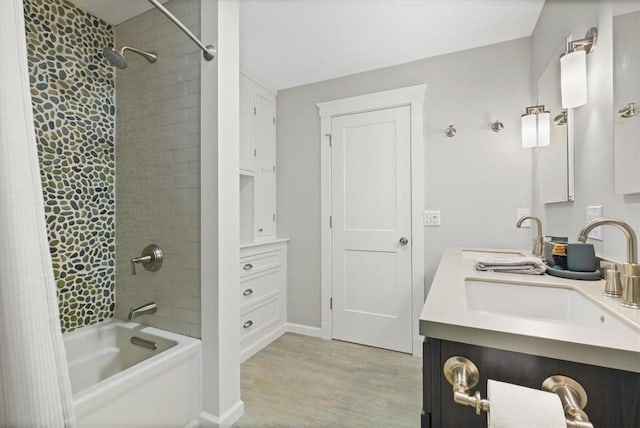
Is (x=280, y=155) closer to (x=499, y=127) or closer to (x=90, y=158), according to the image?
(x=90, y=158)

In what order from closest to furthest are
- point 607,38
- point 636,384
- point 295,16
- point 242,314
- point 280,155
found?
1. point 636,384
2. point 607,38
3. point 295,16
4. point 242,314
5. point 280,155

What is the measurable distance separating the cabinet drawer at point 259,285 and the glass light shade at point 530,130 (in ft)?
7.53

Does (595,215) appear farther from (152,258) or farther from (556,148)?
(152,258)

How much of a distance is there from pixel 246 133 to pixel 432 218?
72.1 inches

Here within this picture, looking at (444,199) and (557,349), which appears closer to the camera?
(557,349)

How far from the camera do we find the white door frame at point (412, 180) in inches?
92.7

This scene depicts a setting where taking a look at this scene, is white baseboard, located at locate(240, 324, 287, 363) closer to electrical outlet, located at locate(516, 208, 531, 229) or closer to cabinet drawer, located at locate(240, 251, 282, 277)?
cabinet drawer, located at locate(240, 251, 282, 277)

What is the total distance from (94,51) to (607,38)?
108 inches

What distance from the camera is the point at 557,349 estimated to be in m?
0.55

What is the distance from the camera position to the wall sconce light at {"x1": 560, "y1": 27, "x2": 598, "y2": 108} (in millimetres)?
1170

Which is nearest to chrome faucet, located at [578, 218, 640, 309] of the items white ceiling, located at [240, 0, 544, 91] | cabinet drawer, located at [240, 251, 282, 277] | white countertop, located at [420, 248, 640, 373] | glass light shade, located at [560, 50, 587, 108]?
white countertop, located at [420, 248, 640, 373]

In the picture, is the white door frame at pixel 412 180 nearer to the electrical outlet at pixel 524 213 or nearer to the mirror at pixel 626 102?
the electrical outlet at pixel 524 213

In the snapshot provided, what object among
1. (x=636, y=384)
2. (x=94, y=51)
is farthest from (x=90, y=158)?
(x=636, y=384)

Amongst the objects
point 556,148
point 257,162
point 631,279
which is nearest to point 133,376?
point 631,279
